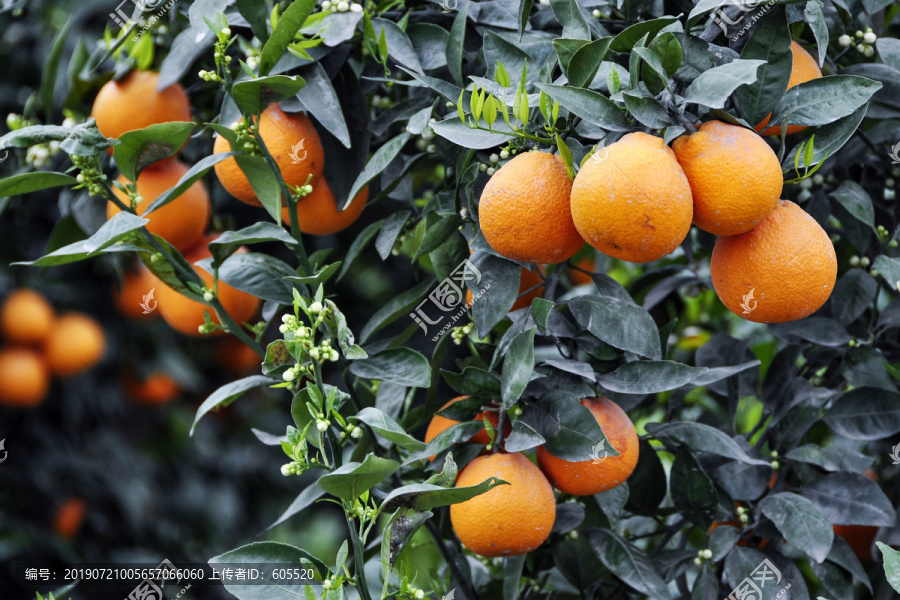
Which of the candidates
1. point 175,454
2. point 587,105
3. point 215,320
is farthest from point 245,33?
point 175,454

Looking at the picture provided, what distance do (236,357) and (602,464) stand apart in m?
0.98

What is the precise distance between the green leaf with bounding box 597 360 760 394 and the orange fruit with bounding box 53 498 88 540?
1.00 meters

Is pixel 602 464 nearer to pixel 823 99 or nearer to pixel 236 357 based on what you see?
pixel 823 99

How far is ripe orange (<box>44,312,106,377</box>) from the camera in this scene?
135cm

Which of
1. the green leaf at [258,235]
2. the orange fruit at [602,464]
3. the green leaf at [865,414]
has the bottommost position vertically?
the green leaf at [865,414]

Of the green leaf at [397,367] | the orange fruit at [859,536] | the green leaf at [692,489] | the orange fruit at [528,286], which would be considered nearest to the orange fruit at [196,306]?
the green leaf at [397,367]

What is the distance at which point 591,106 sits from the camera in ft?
2.16

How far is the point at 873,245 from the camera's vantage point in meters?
1.00

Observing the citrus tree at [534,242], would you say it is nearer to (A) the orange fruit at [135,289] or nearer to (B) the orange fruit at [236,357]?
(A) the orange fruit at [135,289]

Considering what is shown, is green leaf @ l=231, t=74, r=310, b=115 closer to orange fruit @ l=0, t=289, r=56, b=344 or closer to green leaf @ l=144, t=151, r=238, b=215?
green leaf @ l=144, t=151, r=238, b=215

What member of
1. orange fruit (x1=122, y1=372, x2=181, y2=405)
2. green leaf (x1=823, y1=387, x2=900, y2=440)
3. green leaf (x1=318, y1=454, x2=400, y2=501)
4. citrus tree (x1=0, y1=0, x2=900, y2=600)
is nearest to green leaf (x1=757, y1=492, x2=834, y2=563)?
citrus tree (x1=0, y1=0, x2=900, y2=600)

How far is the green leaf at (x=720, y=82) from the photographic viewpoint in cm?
60

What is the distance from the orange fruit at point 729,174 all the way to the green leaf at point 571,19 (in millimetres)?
130

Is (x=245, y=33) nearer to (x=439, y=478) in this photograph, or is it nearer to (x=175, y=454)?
(x=439, y=478)
